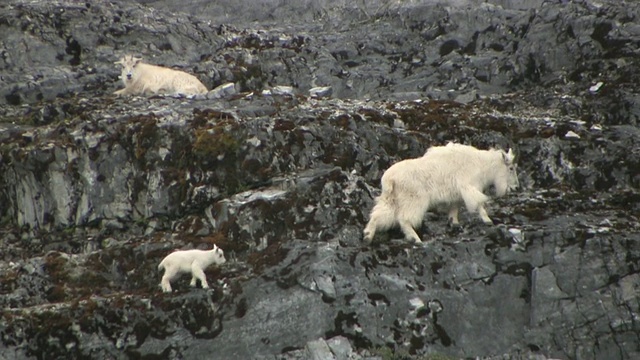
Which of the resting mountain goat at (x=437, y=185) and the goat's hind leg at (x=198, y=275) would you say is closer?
the goat's hind leg at (x=198, y=275)

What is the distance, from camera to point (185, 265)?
15836 millimetres

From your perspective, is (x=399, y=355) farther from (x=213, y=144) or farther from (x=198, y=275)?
(x=213, y=144)

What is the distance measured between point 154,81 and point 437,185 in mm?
12163

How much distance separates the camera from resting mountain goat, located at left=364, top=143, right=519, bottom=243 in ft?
52.9

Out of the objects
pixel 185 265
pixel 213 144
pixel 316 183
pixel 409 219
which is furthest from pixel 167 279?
pixel 213 144

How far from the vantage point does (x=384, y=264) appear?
617 inches

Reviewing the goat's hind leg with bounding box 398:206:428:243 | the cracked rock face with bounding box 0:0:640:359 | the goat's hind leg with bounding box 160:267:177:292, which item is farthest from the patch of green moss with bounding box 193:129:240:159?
the goat's hind leg with bounding box 398:206:428:243

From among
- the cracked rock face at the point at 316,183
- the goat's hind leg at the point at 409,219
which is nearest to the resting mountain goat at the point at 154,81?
the cracked rock face at the point at 316,183

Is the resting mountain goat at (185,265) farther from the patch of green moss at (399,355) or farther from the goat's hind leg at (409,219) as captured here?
the goat's hind leg at (409,219)

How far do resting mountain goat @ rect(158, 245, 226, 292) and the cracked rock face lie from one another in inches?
10.4

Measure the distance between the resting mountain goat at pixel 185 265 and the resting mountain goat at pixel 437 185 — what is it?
10.9ft

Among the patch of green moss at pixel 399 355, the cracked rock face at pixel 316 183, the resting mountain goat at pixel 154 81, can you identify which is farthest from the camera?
the resting mountain goat at pixel 154 81

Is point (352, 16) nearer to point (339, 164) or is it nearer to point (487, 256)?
point (339, 164)

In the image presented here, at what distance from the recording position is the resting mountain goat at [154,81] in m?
25.1
